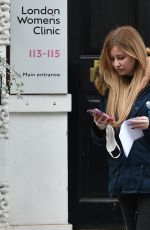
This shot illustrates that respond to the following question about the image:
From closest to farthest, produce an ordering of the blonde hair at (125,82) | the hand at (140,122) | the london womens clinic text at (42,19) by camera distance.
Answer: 1. the hand at (140,122)
2. the blonde hair at (125,82)
3. the london womens clinic text at (42,19)

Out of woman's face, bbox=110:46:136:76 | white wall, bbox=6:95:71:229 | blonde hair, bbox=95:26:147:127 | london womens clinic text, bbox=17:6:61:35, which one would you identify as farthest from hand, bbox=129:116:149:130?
london womens clinic text, bbox=17:6:61:35

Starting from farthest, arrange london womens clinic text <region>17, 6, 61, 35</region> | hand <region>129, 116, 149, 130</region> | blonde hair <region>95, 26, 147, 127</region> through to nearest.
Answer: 1. london womens clinic text <region>17, 6, 61, 35</region>
2. blonde hair <region>95, 26, 147, 127</region>
3. hand <region>129, 116, 149, 130</region>

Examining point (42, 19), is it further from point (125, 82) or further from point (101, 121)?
point (101, 121)

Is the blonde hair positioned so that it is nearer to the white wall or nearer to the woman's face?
the woman's face

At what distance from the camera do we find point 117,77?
402 cm

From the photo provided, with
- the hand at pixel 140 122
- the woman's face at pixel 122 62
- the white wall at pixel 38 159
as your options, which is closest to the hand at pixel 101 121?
the hand at pixel 140 122

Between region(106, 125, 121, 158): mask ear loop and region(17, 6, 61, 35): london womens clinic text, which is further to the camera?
region(17, 6, 61, 35): london womens clinic text

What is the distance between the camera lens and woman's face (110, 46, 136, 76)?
3926mm

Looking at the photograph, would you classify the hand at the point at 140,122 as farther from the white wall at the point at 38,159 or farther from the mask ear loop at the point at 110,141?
the white wall at the point at 38,159

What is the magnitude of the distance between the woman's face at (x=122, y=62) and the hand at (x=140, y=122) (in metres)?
0.32

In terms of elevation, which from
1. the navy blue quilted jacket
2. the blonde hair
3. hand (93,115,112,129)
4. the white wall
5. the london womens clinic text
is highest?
the london womens clinic text

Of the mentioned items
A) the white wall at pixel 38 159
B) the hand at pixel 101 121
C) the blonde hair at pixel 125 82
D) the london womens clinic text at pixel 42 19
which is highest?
the london womens clinic text at pixel 42 19

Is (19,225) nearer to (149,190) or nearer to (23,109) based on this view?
(23,109)

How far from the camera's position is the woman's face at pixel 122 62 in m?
3.93
